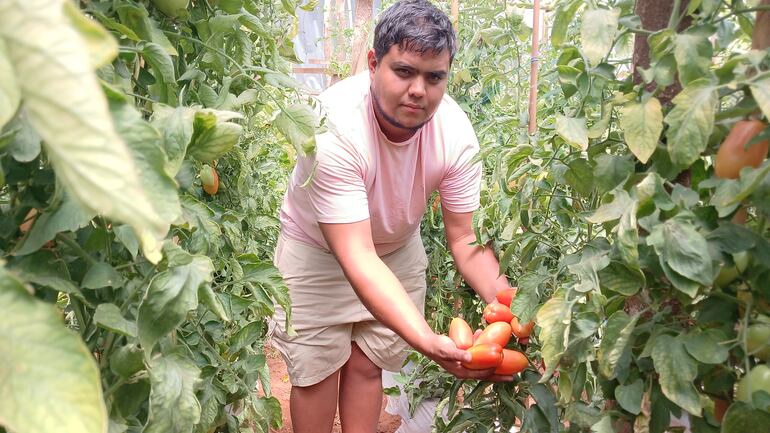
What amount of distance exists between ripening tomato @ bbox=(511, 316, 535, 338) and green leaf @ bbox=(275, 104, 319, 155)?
0.71m

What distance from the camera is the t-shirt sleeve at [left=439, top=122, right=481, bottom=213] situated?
217 cm

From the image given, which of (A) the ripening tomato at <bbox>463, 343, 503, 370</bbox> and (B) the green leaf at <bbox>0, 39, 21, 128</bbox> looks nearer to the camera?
(B) the green leaf at <bbox>0, 39, 21, 128</bbox>

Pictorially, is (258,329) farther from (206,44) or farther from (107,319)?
(107,319)

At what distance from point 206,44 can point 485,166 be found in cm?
186

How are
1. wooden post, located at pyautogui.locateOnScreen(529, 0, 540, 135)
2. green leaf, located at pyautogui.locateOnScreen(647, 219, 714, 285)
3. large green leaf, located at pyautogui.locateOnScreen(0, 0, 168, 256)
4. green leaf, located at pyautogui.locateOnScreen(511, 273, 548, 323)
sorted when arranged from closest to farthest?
large green leaf, located at pyautogui.locateOnScreen(0, 0, 168, 256) < green leaf, located at pyautogui.locateOnScreen(647, 219, 714, 285) < green leaf, located at pyautogui.locateOnScreen(511, 273, 548, 323) < wooden post, located at pyautogui.locateOnScreen(529, 0, 540, 135)

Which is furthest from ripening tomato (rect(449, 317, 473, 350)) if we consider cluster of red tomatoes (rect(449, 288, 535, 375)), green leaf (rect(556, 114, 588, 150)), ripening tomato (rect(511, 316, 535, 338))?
green leaf (rect(556, 114, 588, 150))

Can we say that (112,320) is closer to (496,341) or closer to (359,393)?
(496,341)

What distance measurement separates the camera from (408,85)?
73.3 inches

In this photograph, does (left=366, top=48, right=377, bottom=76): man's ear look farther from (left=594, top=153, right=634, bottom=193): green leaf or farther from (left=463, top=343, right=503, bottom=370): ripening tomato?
(left=594, top=153, right=634, bottom=193): green leaf

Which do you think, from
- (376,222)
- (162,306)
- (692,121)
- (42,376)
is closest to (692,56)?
(692,121)

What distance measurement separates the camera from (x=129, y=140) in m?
0.48

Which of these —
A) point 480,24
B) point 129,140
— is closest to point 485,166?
point 480,24

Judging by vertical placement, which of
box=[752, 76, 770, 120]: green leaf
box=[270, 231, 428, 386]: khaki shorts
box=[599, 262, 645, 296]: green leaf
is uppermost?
box=[752, 76, 770, 120]: green leaf

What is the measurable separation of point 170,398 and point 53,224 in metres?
0.23
